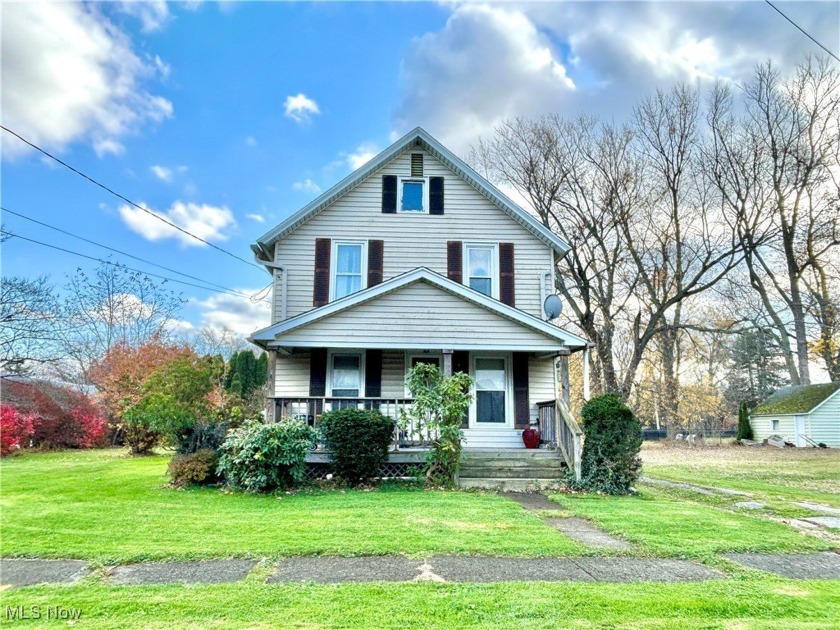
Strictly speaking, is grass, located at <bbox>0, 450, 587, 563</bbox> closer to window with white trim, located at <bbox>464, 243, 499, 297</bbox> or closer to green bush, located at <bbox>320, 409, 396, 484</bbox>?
green bush, located at <bbox>320, 409, 396, 484</bbox>

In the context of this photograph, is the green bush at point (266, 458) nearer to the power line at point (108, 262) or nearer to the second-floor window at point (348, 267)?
the second-floor window at point (348, 267)

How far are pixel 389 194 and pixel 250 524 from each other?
9477 millimetres

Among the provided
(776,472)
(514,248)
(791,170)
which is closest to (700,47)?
(514,248)

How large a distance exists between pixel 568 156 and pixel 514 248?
12.7 metres

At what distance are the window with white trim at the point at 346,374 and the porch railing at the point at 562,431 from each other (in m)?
4.34

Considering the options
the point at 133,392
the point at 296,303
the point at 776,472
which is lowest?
the point at 776,472

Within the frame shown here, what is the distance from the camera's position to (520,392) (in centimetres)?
1250

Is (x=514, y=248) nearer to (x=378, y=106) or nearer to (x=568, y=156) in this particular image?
(x=378, y=106)

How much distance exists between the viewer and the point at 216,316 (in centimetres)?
3528

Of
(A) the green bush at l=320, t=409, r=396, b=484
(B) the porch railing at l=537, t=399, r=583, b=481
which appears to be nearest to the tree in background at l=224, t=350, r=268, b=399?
(A) the green bush at l=320, t=409, r=396, b=484

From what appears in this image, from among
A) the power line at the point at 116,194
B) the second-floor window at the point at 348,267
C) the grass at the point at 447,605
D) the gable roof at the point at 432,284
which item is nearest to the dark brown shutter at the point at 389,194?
the second-floor window at the point at 348,267

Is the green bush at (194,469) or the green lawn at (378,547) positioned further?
the green bush at (194,469)

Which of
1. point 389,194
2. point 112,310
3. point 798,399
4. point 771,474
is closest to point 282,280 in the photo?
point 389,194

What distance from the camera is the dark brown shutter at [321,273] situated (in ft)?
42.8
